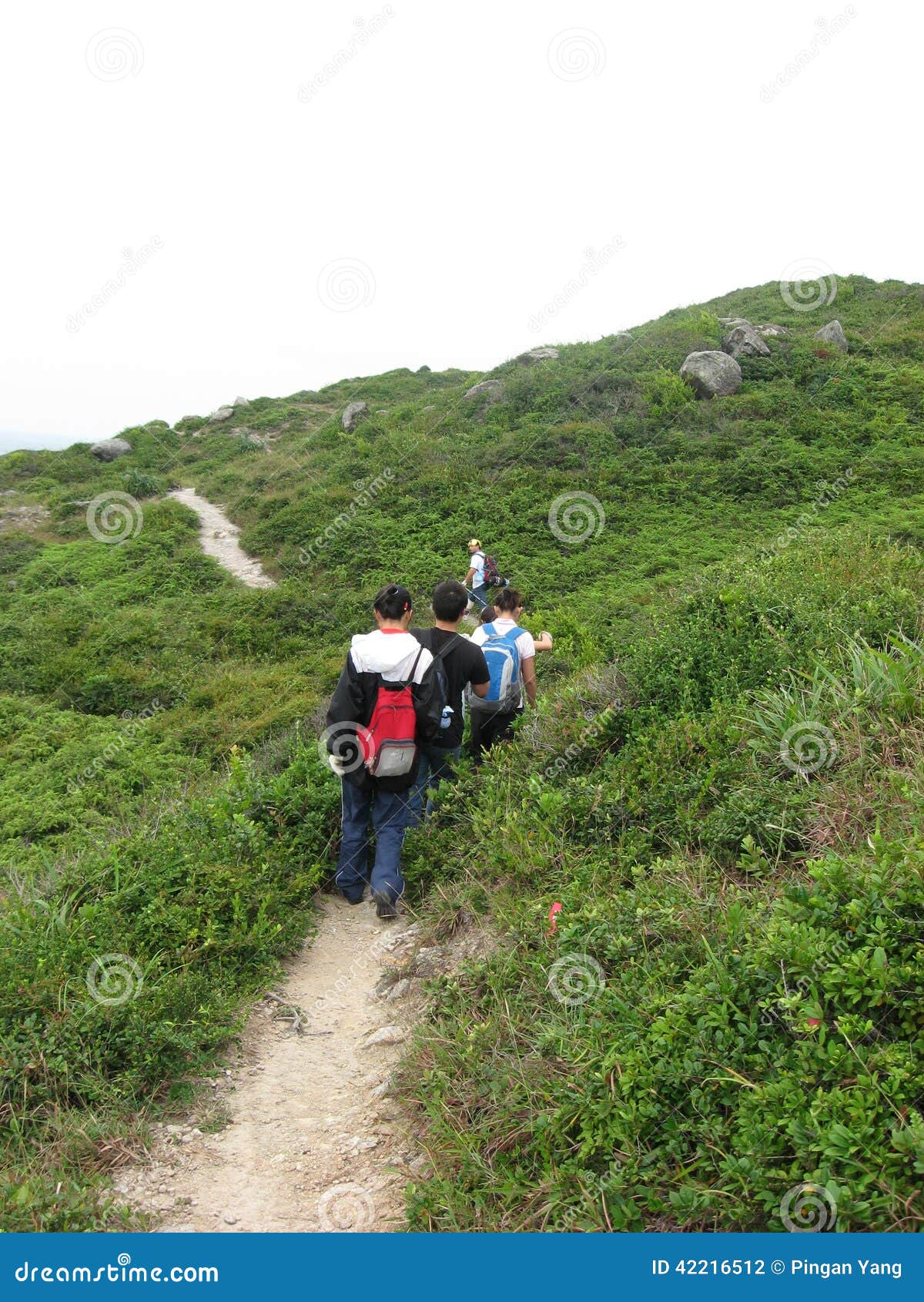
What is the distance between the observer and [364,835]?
5188 millimetres

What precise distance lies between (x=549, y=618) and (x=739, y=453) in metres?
9.18

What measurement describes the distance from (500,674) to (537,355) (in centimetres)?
2620

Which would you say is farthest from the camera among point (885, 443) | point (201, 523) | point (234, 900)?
point (201, 523)

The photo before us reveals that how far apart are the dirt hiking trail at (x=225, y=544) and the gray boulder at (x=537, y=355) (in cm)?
1251

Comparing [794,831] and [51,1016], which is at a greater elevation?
[794,831]

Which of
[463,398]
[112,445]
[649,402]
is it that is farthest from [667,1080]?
[112,445]

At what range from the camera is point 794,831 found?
11.5 feet

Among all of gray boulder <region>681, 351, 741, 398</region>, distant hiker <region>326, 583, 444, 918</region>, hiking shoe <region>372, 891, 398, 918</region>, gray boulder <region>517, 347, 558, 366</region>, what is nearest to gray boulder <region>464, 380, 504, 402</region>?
gray boulder <region>517, 347, 558, 366</region>

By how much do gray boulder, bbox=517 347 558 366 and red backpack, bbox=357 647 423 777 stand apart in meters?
25.5

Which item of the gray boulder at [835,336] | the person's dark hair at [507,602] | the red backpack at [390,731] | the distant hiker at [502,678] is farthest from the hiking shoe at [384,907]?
the gray boulder at [835,336]

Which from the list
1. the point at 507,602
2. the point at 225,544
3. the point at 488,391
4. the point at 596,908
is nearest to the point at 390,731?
the point at 507,602

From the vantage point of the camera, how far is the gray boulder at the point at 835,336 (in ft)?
74.9

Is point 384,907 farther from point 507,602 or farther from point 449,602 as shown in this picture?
point 507,602

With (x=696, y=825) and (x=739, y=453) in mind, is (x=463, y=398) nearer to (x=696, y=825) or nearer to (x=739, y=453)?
(x=739, y=453)
